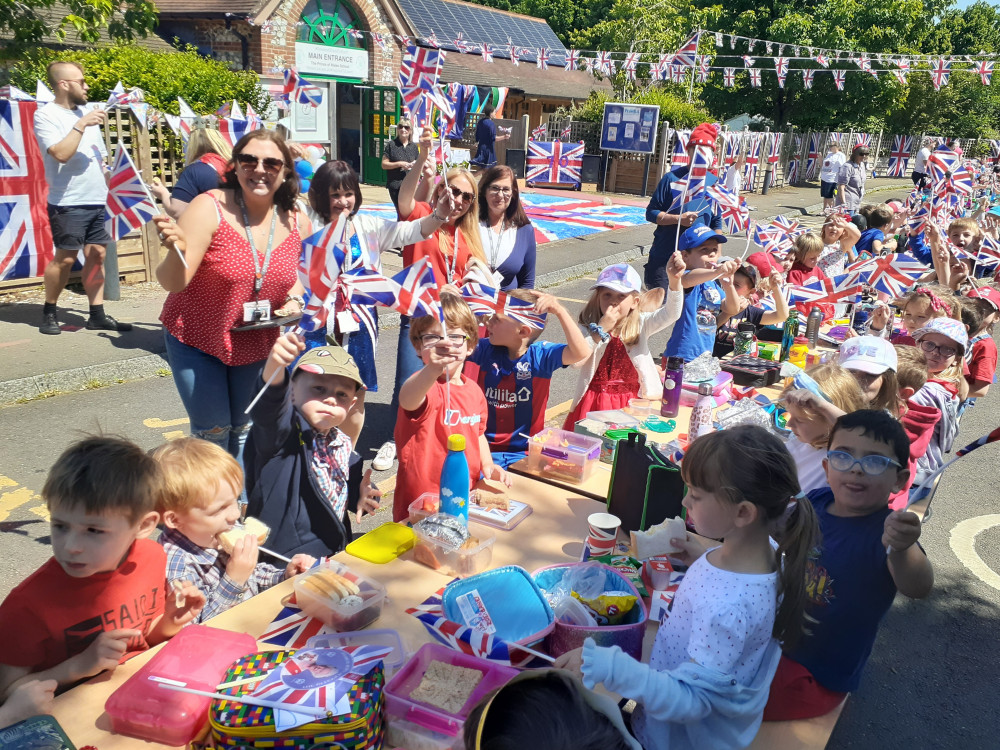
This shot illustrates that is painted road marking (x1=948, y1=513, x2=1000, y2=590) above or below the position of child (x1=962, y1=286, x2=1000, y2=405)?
below

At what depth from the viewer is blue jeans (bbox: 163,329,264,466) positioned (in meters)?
3.43

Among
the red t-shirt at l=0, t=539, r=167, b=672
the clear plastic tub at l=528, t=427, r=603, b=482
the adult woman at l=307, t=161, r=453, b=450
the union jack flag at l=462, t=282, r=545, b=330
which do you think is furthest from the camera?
the adult woman at l=307, t=161, r=453, b=450

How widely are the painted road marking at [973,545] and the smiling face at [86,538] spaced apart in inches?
180

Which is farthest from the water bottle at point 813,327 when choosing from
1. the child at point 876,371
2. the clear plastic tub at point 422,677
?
the clear plastic tub at point 422,677

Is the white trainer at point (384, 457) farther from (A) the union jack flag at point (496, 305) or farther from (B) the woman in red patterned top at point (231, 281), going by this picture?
(A) the union jack flag at point (496, 305)

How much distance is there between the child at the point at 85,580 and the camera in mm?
1855

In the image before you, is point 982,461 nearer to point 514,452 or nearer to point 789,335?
point 789,335

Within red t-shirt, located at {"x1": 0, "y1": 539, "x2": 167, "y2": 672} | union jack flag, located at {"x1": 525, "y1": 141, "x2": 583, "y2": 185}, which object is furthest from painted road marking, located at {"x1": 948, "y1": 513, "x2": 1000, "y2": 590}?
union jack flag, located at {"x1": 525, "y1": 141, "x2": 583, "y2": 185}

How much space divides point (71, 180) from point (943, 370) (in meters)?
7.00

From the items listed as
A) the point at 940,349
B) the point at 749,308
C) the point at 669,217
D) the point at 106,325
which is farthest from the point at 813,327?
the point at 106,325

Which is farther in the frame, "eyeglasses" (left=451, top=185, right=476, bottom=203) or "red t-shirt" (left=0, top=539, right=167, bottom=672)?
"eyeglasses" (left=451, top=185, right=476, bottom=203)

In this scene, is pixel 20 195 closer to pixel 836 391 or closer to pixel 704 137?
pixel 704 137

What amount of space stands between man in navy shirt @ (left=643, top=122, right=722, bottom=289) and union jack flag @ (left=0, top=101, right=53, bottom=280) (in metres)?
5.51

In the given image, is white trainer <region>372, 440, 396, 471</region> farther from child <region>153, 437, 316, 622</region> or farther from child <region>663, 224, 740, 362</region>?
child <region>153, 437, 316, 622</region>
